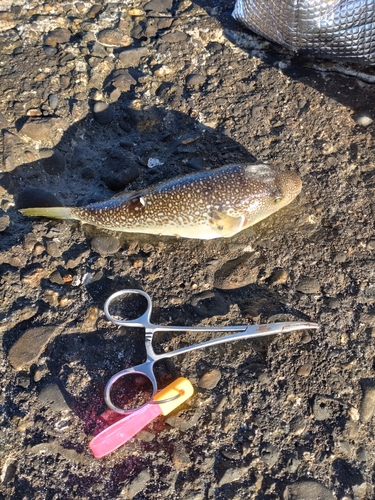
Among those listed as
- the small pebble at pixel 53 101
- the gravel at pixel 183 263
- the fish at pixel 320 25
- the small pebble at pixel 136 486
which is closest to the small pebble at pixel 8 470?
the gravel at pixel 183 263

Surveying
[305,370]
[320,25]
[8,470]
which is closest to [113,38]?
[320,25]

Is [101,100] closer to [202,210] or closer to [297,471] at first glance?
[202,210]

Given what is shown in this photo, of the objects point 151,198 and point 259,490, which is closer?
point 259,490

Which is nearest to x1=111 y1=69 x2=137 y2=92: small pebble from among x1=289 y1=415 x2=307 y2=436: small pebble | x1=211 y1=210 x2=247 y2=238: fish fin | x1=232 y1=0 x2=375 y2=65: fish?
x1=232 y1=0 x2=375 y2=65: fish

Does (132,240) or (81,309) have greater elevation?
(132,240)

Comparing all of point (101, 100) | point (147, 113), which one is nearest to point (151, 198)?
point (147, 113)

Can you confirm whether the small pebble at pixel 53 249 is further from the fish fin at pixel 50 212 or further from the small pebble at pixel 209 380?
the small pebble at pixel 209 380
